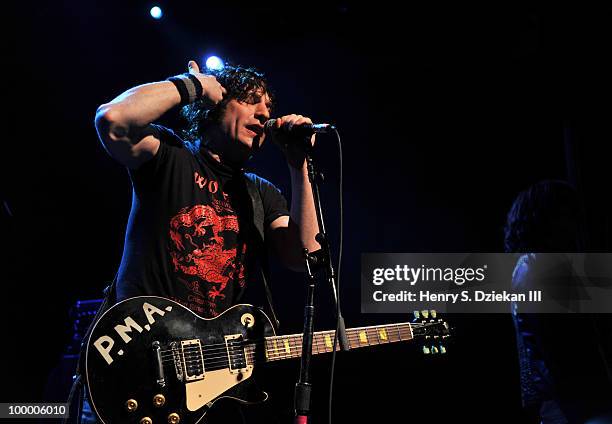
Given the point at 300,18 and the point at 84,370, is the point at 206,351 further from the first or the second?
the point at 300,18

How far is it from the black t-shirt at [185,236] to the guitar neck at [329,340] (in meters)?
0.26

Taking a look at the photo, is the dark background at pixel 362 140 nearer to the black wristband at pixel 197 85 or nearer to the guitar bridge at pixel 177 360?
the black wristband at pixel 197 85

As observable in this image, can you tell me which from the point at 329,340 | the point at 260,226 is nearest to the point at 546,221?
the point at 329,340

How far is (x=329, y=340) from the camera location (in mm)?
2291

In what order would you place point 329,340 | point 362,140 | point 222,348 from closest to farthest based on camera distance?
point 222,348 < point 329,340 < point 362,140

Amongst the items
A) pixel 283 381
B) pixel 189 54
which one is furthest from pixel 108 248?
pixel 283 381

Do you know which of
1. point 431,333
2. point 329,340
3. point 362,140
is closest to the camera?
point 329,340

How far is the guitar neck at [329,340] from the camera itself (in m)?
2.12

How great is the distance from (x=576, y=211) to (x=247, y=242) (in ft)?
6.41

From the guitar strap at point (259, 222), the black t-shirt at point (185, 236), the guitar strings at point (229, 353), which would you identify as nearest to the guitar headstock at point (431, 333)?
the guitar strings at point (229, 353)

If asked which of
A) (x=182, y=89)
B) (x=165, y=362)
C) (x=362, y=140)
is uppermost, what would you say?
(x=362, y=140)

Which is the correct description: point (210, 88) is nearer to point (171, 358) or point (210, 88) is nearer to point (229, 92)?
point (229, 92)

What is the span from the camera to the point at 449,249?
14.4ft

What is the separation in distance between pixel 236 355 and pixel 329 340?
46 centimetres
